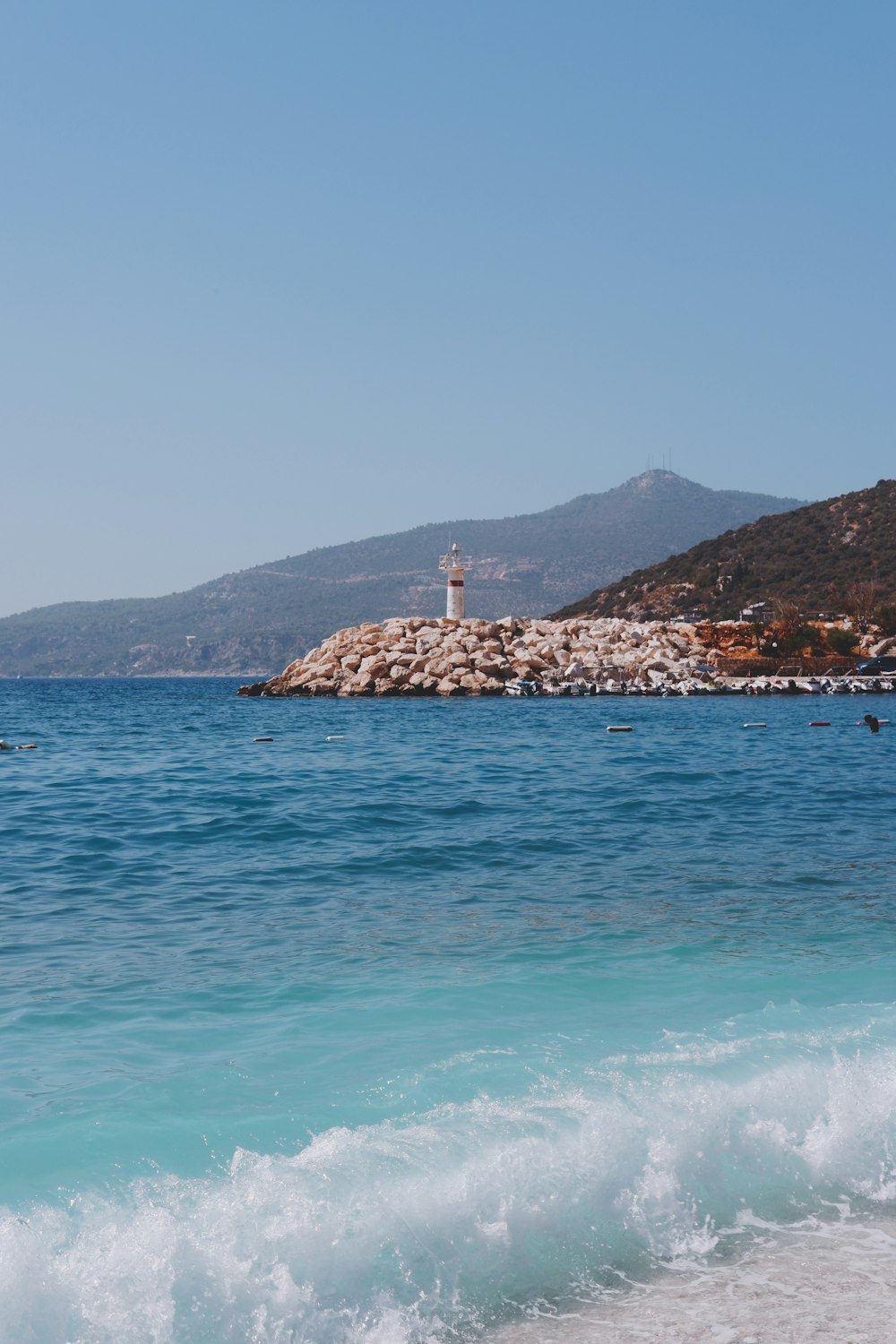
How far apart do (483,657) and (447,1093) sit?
5122 centimetres

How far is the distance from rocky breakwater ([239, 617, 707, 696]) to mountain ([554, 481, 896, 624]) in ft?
64.8

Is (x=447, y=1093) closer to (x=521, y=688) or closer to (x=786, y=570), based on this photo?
(x=521, y=688)

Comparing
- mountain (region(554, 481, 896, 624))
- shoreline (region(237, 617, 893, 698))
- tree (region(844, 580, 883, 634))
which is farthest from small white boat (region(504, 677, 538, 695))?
mountain (region(554, 481, 896, 624))

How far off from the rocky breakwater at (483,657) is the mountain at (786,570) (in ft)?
64.8

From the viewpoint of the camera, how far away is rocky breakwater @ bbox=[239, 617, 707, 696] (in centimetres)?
5603

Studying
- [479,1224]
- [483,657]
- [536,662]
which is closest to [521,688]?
[483,657]

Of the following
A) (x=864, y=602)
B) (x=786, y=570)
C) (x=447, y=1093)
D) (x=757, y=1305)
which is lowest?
(x=757, y=1305)

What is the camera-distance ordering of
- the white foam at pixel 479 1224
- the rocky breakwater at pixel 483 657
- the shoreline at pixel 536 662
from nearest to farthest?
the white foam at pixel 479 1224 < the shoreline at pixel 536 662 < the rocky breakwater at pixel 483 657

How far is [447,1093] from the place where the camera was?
5227 millimetres

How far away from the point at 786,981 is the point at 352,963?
2.83 metres

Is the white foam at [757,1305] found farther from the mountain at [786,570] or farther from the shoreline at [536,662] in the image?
the mountain at [786,570]

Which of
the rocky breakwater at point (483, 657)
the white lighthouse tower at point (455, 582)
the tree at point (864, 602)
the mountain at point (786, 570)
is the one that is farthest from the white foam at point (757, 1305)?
the mountain at point (786, 570)

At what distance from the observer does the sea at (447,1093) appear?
12.9ft

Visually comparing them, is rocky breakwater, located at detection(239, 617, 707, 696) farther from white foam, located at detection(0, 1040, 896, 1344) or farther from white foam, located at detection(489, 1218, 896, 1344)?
white foam, located at detection(489, 1218, 896, 1344)
